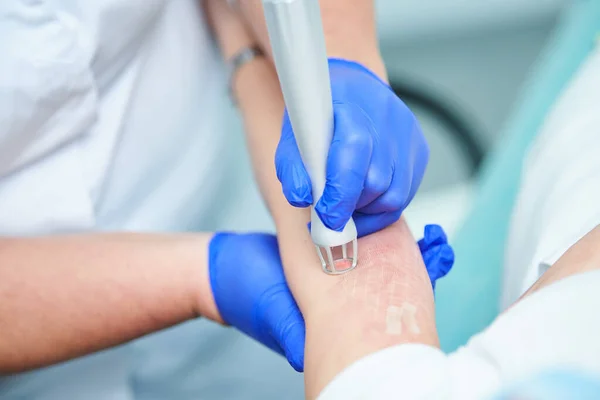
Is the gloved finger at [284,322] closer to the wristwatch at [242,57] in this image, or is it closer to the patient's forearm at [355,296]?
the patient's forearm at [355,296]

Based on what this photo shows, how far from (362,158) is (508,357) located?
0.62 ft

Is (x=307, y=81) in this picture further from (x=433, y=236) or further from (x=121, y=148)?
(x=121, y=148)

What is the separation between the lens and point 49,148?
71 cm

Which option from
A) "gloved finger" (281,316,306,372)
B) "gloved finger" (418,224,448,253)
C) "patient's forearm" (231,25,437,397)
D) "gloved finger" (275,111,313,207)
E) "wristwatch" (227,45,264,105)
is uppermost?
"gloved finger" (275,111,313,207)

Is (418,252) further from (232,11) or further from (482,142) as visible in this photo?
(482,142)

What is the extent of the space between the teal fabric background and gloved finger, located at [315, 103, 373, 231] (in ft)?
1.21

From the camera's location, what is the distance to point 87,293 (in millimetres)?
638

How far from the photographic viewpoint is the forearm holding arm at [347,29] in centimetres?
70

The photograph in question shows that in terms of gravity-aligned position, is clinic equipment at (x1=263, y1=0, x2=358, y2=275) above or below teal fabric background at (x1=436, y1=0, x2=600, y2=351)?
above

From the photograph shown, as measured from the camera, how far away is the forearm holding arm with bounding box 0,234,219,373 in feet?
2.07

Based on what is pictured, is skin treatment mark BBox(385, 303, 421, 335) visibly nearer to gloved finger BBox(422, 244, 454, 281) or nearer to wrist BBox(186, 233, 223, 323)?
gloved finger BBox(422, 244, 454, 281)

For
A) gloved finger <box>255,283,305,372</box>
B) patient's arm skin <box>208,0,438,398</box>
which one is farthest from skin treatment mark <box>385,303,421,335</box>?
gloved finger <box>255,283,305,372</box>

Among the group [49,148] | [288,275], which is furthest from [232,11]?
[288,275]

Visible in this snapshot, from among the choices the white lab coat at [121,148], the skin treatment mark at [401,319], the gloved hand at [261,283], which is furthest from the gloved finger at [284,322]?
the white lab coat at [121,148]
